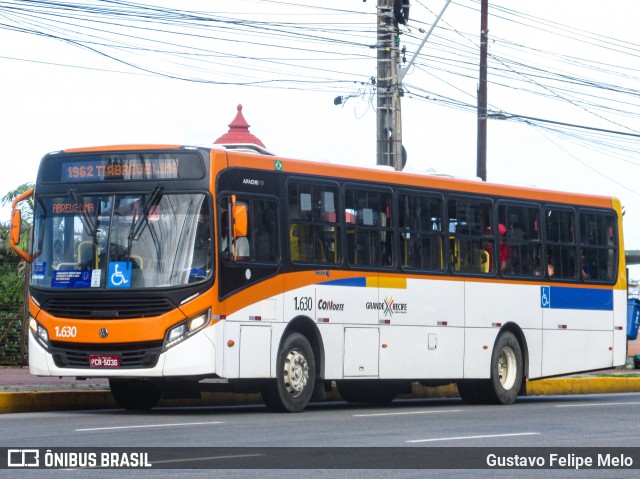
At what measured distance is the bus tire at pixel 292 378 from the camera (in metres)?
18.5

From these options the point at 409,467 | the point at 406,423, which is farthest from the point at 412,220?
the point at 409,467

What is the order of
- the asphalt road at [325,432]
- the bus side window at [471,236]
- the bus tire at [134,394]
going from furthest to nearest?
the bus side window at [471,236]
the bus tire at [134,394]
the asphalt road at [325,432]

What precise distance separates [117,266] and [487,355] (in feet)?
23.3

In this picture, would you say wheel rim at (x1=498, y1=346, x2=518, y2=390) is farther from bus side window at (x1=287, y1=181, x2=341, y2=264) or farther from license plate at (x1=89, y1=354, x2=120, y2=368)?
license plate at (x1=89, y1=354, x2=120, y2=368)

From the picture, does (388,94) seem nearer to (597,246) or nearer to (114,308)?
(597,246)

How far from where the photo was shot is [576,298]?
958 inches

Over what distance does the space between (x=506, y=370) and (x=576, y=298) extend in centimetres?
209

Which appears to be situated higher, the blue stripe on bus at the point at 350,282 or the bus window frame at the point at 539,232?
the bus window frame at the point at 539,232

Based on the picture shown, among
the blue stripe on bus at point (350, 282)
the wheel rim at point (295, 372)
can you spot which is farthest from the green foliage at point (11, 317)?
the wheel rim at point (295, 372)

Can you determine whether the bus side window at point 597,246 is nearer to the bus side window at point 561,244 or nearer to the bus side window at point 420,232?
the bus side window at point 561,244

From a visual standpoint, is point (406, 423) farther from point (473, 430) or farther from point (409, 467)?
point (409, 467)

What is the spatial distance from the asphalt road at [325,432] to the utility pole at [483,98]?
17.3 meters

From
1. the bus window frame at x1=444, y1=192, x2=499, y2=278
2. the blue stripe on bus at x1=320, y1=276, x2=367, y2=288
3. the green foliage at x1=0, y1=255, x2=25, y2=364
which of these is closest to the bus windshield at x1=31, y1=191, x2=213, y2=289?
the blue stripe on bus at x1=320, y1=276, x2=367, y2=288

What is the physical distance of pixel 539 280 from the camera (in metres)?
23.5
